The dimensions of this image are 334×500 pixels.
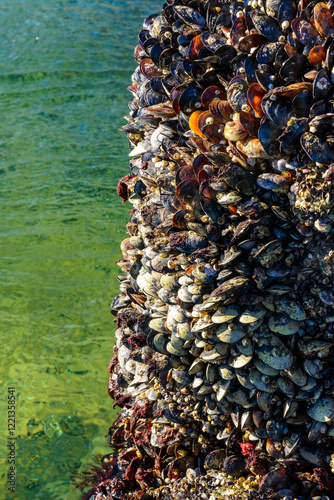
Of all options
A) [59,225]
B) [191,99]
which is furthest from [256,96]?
[59,225]

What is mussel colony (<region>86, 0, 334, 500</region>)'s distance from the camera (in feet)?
5.72

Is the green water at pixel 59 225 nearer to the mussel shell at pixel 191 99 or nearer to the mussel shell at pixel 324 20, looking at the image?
the mussel shell at pixel 191 99

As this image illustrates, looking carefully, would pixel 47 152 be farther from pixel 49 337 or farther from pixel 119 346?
pixel 119 346

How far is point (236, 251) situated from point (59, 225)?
287 centimetres

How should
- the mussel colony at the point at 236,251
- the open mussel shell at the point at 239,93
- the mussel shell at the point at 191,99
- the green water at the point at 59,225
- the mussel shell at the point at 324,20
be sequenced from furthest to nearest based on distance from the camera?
the green water at the point at 59,225, the mussel shell at the point at 191,99, the open mussel shell at the point at 239,93, the mussel colony at the point at 236,251, the mussel shell at the point at 324,20

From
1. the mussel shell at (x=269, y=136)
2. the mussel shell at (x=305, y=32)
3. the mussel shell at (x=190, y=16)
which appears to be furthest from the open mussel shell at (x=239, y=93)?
the mussel shell at (x=190, y=16)

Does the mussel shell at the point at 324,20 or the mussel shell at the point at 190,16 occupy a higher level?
the mussel shell at the point at 324,20

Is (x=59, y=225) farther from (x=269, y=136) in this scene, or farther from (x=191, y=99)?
(x=269, y=136)

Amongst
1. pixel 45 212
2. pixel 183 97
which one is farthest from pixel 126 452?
pixel 45 212

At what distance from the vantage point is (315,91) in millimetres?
1637

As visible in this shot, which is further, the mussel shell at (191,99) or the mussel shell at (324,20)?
the mussel shell at (191,99)

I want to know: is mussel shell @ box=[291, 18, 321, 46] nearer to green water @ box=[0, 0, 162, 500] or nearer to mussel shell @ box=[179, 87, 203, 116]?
mussel shell @ box=[179, 87, 203, 116]

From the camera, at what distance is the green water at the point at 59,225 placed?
2955mm

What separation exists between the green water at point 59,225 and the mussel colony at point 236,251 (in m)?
0.53
